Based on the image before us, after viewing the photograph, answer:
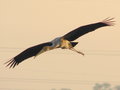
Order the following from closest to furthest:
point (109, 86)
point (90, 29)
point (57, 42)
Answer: point (57, 42) → point (90, 29) → point (109, 86)

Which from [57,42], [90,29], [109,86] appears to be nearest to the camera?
[57,42]

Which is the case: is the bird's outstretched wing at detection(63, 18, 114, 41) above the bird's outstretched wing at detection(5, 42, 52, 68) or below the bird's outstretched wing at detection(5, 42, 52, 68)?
above

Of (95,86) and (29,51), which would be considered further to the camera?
(95,86)

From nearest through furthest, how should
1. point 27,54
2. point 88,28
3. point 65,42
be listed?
point 65,42 < point 88,28 < point 27,54

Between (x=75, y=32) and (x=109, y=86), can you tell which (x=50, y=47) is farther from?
(x=109, y=86)

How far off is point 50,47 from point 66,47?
0.59m

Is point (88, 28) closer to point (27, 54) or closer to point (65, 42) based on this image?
point (65, 42)

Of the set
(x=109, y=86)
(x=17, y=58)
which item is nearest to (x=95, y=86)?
(x=109, y=86)

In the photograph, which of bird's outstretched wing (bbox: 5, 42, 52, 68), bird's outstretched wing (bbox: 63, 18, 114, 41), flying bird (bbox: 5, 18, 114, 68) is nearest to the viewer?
flying bird (bbox: 5, 18, 114, 68)

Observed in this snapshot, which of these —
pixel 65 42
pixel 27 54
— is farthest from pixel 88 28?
pixel 27 54

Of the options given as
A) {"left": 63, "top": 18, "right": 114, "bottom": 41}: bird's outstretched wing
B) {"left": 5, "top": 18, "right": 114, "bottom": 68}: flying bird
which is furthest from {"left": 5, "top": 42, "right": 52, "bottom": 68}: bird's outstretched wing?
{"left": 63, "top": 18, "right": 114, "bottom": 41}: bird's outstretched wing

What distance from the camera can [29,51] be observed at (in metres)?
31.3

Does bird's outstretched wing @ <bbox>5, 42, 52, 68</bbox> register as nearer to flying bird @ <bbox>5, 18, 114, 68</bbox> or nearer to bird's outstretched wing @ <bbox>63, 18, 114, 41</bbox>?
flying bird @ <bbox>5, 18, 114, 68</bbox>

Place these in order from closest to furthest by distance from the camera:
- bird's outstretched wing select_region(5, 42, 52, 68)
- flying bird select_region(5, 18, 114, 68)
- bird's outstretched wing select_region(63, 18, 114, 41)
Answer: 1. flying bird select_region(5, 18, 114, 68)
2. bird's outstretched wing select_region(63, 18, 114, 41)
3. bird's outstretched wing select_region(5, 42, 52, 68)
